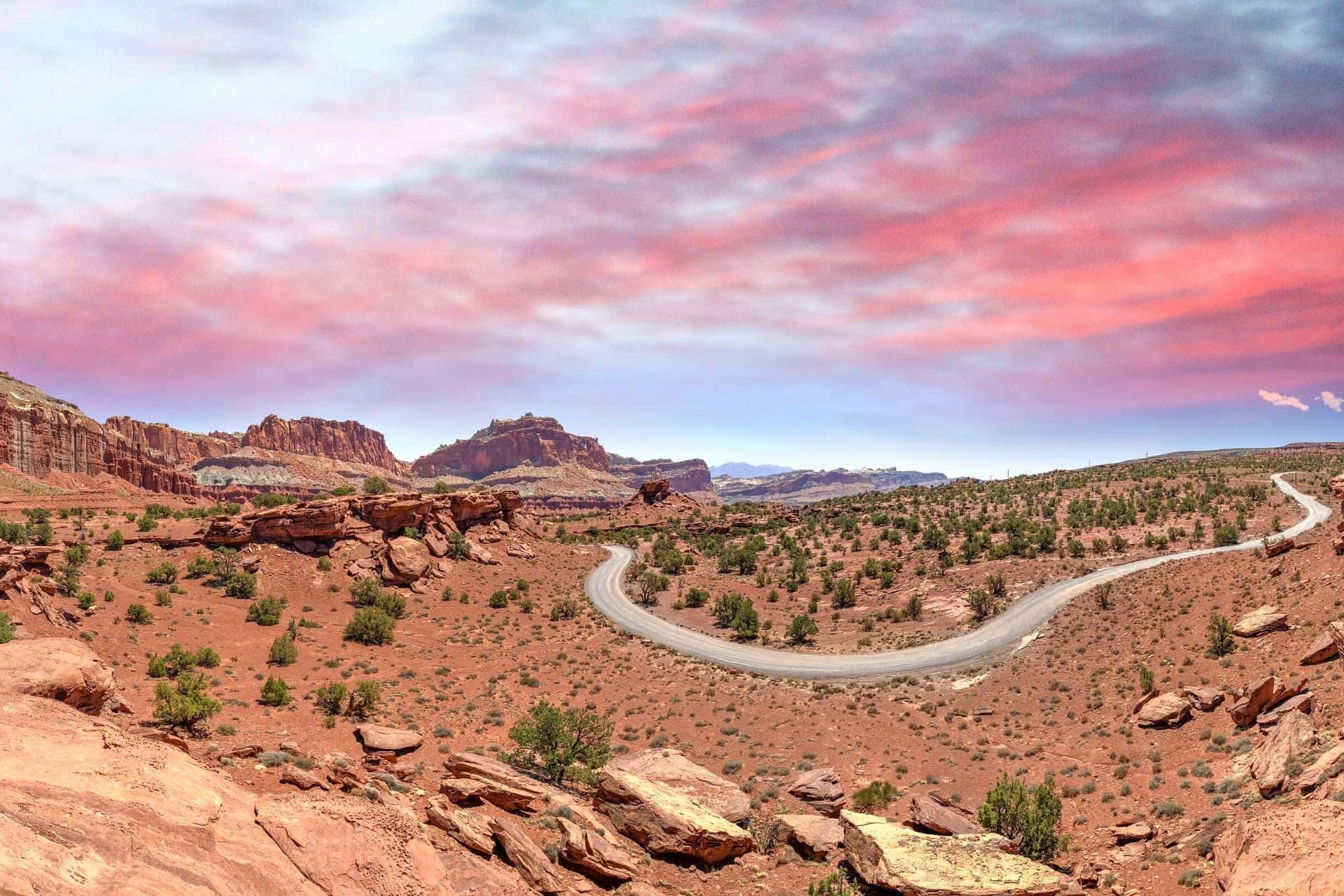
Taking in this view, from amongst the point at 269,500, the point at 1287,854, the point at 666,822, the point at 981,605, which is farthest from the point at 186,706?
the point at 269,500

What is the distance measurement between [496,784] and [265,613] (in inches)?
1315

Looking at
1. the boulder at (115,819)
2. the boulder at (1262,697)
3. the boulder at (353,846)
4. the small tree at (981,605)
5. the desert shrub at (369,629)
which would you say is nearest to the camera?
the boulder at (115,819)

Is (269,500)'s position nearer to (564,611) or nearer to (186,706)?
(564,611)

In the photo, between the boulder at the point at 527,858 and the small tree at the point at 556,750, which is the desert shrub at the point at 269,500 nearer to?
the small tree at the point at 556,750

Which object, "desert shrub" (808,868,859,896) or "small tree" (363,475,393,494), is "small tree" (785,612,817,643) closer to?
"desert shrub" (808,868,859,896)

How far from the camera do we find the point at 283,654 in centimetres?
3394

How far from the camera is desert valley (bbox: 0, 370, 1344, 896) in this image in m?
11.2

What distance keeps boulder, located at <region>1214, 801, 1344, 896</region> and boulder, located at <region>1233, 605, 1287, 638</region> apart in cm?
1974

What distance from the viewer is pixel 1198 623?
3434 centimetres

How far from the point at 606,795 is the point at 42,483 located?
384 ft

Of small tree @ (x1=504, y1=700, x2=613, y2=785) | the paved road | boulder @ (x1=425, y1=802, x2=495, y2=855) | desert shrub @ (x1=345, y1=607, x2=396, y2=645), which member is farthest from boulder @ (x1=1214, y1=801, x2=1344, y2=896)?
desert shrub @ (x1=345, y1=607, x2=396, y2=645)

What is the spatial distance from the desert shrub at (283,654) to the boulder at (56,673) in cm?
1949

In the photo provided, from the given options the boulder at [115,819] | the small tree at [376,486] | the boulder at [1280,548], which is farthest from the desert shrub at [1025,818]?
the small tree at [376,486]

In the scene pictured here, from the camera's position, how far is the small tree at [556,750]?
821 inches
